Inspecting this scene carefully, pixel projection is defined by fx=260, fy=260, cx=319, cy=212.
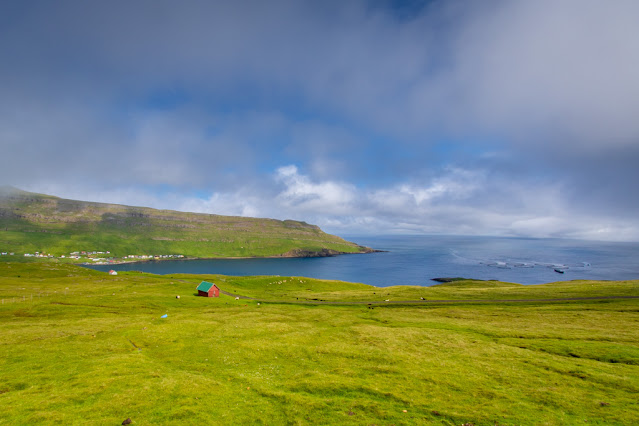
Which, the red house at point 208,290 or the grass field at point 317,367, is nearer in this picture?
the grass field at point 317,367

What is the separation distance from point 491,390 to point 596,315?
2002 inches

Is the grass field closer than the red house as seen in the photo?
Yes

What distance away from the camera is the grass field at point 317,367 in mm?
19109

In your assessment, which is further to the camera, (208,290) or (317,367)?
(208,290)

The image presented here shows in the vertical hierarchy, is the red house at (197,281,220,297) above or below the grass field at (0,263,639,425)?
below

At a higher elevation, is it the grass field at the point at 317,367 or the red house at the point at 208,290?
the grass field at the point at 317,367

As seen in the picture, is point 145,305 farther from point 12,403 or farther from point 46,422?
point 46,422

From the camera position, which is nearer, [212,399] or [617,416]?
[617,416]

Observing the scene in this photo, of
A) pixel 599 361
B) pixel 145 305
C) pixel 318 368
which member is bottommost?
pixel 145 305

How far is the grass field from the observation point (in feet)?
62.7

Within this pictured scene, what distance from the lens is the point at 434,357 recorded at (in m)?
31.7

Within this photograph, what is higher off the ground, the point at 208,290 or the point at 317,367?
the point at 317,367

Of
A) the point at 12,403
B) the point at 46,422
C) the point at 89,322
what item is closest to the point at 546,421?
the point at 46,422

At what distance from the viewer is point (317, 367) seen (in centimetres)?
2881
